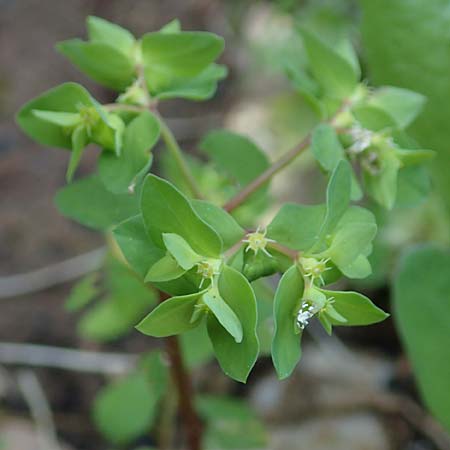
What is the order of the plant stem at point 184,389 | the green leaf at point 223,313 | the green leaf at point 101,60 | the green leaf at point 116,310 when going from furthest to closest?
the green leaf at point 116,310, the plant stem at point 184,389, the green leaf at point 101,60, the green leaf at point 223,313

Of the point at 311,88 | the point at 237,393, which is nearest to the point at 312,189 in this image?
the point at 237,393

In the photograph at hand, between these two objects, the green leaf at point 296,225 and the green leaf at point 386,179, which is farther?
the green leaf at point 386,179

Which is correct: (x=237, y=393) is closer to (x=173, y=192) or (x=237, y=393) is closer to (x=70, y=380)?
(x=70, y=380)

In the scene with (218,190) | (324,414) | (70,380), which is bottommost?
(324,414)

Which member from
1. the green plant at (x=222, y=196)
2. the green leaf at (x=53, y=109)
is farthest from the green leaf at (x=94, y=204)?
the green leaf at (x=53, y=109)

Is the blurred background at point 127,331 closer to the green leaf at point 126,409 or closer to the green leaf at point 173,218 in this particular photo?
the green leaf at point 126,409

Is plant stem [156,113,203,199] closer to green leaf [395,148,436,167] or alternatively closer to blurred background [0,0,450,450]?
green leaf [395,148,436,167]

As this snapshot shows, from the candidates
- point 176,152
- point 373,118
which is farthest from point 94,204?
point 373,118
